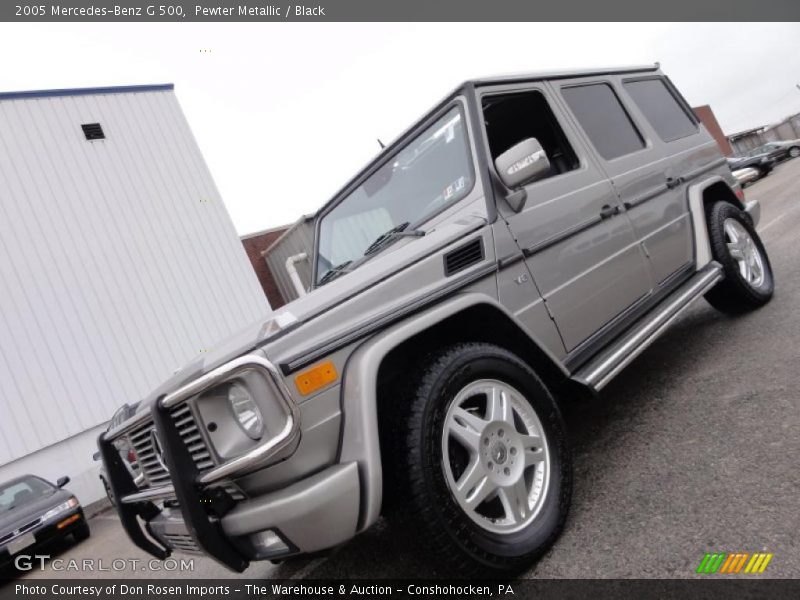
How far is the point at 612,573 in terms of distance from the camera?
1.95 metres

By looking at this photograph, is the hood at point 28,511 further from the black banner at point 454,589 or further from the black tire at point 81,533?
the black banner at point 454,589

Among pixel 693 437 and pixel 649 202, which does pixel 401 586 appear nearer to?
pixel 693 437

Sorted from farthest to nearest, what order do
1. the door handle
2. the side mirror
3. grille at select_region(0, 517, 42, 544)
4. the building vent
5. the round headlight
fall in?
1. the building vent
2. grille at select_region(0, 517, 42, 544)
3. the door handle
4. the side mirror
5. the round headlight

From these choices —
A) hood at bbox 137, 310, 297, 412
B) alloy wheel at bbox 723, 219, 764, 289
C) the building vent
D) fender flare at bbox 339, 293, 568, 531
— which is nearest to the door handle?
alloy wheel at bbox 723, 219, 764, 289

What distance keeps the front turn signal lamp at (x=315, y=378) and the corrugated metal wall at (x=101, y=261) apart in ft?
30.2

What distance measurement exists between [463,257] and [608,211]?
136 cm

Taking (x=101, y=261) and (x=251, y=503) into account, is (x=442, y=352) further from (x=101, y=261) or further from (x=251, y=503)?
(x=101, y=261)

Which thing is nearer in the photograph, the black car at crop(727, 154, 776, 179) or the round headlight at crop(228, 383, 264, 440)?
the round headlight at crop(228, 383, 264, 440)

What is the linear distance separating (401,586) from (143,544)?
1166 millimetres

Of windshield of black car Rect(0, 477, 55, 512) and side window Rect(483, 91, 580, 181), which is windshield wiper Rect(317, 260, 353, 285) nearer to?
side window Rect(483, 91, 580, 181)

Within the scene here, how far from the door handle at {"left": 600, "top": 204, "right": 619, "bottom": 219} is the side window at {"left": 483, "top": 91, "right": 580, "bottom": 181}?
1.04ft

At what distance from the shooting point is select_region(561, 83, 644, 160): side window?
3.61 metres

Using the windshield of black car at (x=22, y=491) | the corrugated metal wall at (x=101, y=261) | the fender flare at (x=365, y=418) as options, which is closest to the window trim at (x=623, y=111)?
the fender flare at (x=365, y=418)

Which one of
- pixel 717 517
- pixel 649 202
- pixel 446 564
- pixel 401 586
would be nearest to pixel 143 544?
pixel 401 586
